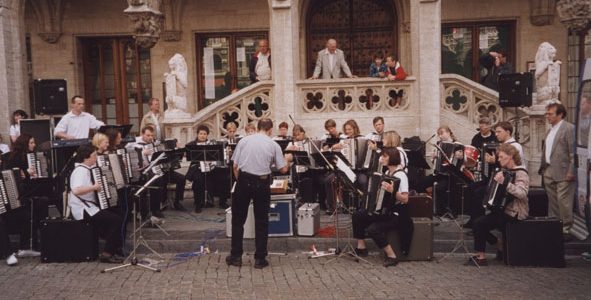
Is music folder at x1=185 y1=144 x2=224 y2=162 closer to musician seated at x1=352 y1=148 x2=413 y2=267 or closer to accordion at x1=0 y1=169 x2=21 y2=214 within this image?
accordion at x1=0 y1=169 x2=21 y2=214

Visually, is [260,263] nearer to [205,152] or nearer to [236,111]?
[205,152]

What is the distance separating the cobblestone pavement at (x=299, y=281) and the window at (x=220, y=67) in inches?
427

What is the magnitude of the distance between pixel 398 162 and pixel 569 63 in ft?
38.1

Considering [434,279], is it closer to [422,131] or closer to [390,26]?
[422,131]

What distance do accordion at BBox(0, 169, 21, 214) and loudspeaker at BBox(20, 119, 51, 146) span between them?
12.0 ft

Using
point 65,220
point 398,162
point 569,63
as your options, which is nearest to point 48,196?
point 65,220

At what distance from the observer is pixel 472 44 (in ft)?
61.1

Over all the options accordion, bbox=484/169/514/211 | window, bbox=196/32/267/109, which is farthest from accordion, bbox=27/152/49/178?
window, bbox=196/32/267/109

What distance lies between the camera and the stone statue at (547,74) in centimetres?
1309

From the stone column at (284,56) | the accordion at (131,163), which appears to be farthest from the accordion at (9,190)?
the stone column at (284,56)

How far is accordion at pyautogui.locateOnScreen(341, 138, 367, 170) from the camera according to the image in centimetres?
1123

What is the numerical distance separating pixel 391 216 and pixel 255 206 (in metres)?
1.91

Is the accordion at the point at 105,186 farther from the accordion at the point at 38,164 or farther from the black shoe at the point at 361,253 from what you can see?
the black shoe at the point at 361,253

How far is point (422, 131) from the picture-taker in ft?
45.0
